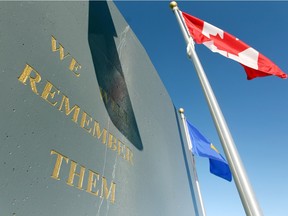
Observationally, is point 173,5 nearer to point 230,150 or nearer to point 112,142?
point 112,142

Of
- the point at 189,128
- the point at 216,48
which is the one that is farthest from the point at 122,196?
the point at 189,128

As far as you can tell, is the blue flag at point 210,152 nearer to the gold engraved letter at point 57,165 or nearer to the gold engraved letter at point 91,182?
the gold engraved letter at point 91,182

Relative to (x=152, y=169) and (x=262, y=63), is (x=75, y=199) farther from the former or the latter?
(x=262, y=63)

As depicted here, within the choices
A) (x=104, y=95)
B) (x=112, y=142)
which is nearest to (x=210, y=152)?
(x=112, y=142)

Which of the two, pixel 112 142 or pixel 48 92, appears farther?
pixel 112 142

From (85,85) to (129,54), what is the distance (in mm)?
1546

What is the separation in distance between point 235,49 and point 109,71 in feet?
7.34

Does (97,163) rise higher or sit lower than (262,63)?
lower

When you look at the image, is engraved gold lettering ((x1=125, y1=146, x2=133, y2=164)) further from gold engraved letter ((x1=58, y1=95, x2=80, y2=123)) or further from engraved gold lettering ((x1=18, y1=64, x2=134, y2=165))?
gold engraved letter ((x1=58, y1=95, x2=80, y2=123))

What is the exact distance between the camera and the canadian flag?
3.82 metres

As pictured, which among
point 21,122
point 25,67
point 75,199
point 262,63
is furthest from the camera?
point 262,63

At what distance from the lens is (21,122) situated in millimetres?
1771

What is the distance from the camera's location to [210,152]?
20.3 feet

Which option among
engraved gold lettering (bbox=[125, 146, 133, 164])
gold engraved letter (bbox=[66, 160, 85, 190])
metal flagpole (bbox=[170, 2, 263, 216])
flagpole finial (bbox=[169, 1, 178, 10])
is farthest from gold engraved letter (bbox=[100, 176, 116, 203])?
flagpole finial (bbox=[169, 1, 178, 10])
